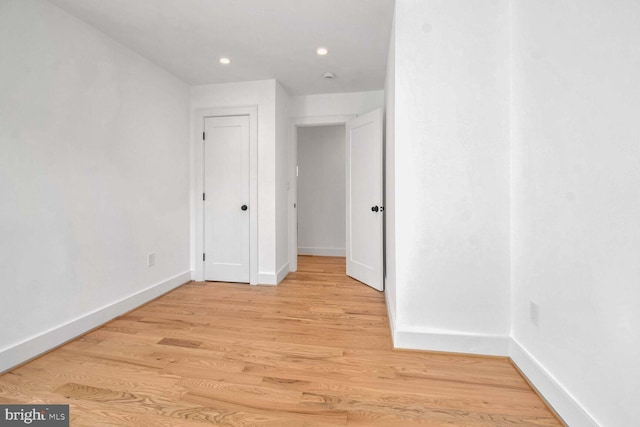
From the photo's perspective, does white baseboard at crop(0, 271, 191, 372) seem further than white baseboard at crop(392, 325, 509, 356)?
No

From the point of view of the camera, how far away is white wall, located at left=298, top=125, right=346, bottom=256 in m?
5.45

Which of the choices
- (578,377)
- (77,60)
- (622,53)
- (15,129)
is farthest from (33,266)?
(622,53)

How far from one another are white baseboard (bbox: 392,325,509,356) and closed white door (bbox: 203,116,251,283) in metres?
2.20

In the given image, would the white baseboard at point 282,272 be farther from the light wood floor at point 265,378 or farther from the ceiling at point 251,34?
the ceiling at point 251,34

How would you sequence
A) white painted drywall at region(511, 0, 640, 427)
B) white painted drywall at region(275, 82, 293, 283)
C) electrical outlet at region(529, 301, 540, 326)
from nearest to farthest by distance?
white painted drywall at region(511, 0, 640, 427), electrical outlet at region(529, 301, 540, 326), white painted drywall at region(275, 82, 293, 283)

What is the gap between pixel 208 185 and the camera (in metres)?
3.60

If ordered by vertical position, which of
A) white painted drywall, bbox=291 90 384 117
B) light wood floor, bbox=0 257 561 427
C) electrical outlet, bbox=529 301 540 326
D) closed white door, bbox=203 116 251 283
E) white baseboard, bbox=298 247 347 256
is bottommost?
light wood floor, bbox=0 257 561 427

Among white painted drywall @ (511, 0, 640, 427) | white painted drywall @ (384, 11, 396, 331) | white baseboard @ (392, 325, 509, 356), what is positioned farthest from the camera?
white painted drywall @ (384, 11, 396, 331)

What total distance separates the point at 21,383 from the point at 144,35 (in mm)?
2710

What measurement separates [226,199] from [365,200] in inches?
69.8

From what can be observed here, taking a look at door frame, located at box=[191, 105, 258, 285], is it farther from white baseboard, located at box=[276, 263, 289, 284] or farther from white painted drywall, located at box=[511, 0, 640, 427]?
white painted drywall, located at box=[511, 0, 640, 427]

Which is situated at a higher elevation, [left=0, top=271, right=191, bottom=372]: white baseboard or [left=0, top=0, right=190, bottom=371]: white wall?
[left=0, top=0, right=190, bottom=371]: white wall

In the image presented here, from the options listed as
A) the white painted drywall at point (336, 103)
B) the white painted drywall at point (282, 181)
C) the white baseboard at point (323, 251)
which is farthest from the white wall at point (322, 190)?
the white painted drywall at point (282, 181)

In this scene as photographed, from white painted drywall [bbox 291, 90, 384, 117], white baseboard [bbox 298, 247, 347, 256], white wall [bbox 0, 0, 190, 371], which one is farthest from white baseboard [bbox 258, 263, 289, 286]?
white painted drywall [bbox 291, 90, 384, 117]
